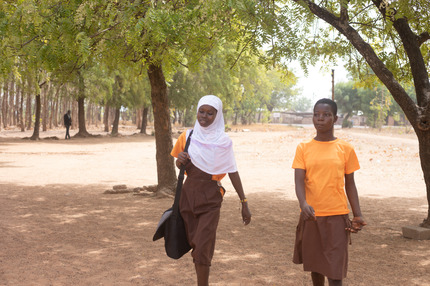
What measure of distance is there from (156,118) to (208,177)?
6738 millimetres

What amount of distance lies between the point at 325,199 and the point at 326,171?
0.69ft

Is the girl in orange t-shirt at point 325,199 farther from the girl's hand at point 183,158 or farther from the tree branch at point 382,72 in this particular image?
the tree branch at point 382,72

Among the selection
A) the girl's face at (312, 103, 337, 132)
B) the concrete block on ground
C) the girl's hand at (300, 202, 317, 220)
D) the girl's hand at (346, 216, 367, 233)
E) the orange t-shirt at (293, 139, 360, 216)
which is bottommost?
the concrete block on ground

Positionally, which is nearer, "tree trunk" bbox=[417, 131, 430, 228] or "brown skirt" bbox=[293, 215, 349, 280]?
"brown skirt" bbox=[293, 215, 349, 280]

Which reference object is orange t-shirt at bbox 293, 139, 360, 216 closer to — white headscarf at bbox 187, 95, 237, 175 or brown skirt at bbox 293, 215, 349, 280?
brown skirt at bbox 293, 215, 349, 280

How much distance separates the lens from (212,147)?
4184 mm

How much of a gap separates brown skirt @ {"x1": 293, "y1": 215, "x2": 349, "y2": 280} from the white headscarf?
2.73 feet

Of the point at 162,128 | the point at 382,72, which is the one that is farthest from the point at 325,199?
the point at 162,128

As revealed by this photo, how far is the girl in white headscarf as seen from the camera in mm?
4043

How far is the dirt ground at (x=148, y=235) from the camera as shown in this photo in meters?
5.32

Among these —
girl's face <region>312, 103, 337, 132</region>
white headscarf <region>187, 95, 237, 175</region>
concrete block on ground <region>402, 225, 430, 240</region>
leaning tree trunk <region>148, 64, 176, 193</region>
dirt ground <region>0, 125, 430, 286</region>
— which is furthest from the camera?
leaning tree trunk <region>148, 64, 176, 193</region>

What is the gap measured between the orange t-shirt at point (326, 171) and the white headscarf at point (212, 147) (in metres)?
0.68

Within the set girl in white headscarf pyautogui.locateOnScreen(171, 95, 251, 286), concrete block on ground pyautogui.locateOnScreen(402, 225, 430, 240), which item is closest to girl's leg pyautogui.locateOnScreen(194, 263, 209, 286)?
girl in white headscarf pyautogui.locateOnScreen(171, 95, 251, 286)

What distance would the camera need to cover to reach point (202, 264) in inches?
159
